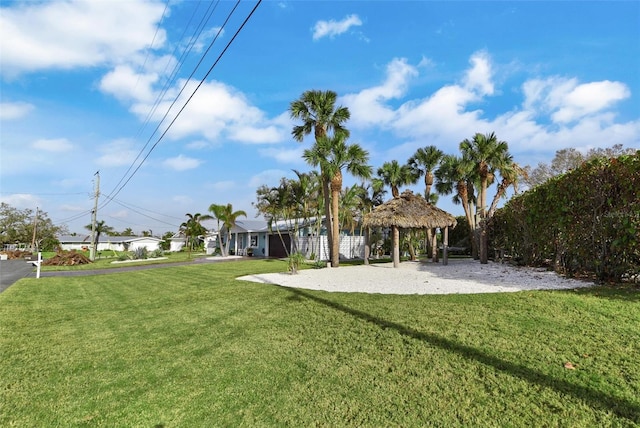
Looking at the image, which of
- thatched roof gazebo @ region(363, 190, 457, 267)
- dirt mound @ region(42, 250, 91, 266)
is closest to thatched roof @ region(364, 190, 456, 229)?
thatched roof gazebo @ region(363, 190, 457, 267)

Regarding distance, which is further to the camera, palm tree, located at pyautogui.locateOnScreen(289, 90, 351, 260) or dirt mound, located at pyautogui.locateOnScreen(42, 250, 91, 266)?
dirt mound, located at pyautogui.locateOnScreen(42, 250, 91, 266)

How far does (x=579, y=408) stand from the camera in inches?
119

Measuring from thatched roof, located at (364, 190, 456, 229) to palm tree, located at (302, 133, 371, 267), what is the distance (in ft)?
6.84

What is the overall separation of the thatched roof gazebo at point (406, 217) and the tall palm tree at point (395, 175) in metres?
7.73

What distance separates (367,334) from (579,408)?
2830 millimetres

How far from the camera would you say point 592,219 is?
9039mm

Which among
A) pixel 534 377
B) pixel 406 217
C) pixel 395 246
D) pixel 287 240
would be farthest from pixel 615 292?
pixel 287 240

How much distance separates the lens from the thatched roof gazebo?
16703 mm

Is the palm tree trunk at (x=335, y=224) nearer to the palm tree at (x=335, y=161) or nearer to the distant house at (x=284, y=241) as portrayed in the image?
the palm tree at (x=335, y=161)

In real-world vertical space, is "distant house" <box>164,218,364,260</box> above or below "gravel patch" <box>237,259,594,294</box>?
above

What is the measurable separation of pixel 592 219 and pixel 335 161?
11.2 m

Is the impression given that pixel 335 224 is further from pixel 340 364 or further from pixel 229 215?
pixel 229 215

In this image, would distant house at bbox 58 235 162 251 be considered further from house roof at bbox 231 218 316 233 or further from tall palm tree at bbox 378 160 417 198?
tall palm tree at bbox 378 160 417 198

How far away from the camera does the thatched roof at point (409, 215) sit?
16766 millimetres
